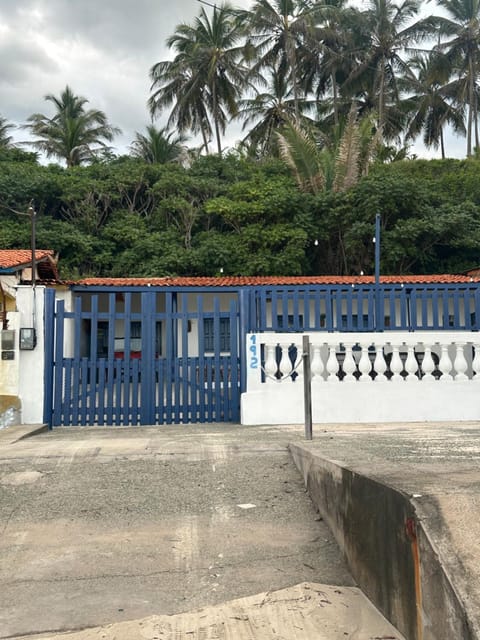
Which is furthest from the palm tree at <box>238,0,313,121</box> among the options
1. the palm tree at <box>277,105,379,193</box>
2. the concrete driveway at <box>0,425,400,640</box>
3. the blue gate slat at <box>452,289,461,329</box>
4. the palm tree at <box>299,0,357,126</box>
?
the concrete driveway at <box>0,425,400,640</box>

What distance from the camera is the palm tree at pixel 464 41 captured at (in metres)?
30.6

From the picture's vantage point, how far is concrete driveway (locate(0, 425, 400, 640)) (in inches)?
108

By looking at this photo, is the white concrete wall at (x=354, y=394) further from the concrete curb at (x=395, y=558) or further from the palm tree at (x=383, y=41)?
the palm tree at (x=383, y=41)

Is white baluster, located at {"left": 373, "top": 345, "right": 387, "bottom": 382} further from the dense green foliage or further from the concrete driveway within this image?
the dense green foliage

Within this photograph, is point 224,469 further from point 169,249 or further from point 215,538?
point 169,249

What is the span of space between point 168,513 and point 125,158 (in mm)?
27646

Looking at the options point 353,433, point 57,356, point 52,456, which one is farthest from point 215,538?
point 57,356

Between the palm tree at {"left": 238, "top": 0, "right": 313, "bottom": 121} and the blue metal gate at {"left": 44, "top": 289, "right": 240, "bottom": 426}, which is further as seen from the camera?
the palm tree at {"left": 238, "top": 0, "right": 313, "bottom": 121}

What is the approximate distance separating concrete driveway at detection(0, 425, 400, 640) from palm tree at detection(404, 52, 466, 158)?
31971 mm

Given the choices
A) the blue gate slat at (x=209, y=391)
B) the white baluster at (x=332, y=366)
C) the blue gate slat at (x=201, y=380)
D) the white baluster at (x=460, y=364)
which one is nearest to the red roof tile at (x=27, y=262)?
the blue gate slat at (x=201, y=380)

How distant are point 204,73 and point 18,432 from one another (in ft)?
89.4

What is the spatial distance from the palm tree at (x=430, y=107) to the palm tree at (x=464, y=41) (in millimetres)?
879

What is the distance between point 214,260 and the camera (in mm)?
21328

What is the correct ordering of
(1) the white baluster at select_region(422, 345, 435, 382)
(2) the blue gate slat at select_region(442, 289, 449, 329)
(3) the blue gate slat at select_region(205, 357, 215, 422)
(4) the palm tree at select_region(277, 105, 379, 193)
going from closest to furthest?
(1) the white baluster at select_region(422, 345, 435, 382) → (3) the blue gate slat at select_region(205, 357, 215, 422) → (2) the blue gate slat at select_region(442, 289, 449, 329) → (4) the palm tree at select_region(277, 105, 379, 193)
